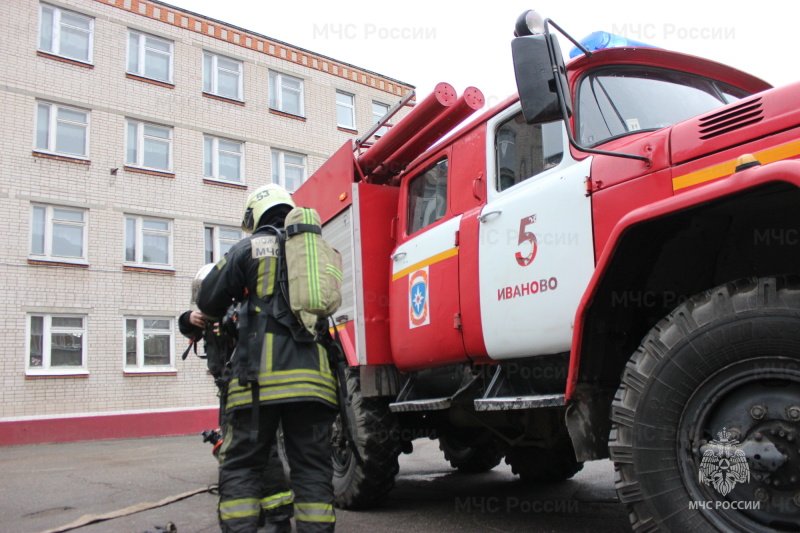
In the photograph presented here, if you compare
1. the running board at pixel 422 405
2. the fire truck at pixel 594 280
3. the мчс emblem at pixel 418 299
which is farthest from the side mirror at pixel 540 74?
the running board at pixel 422 405

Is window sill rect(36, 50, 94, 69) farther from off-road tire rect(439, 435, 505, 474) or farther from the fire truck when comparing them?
off-road tire rect(439, 435, 505, 474)

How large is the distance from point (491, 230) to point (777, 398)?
5.99ft

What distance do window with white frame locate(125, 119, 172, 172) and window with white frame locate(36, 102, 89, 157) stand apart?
1.05m

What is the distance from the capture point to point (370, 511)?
4.89 metres

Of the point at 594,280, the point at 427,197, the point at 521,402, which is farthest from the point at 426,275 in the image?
the point at 594,280

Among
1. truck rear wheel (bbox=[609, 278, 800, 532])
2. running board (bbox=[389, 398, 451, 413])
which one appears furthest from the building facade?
truck rear wheel (bbox=[609, 278, 800, 532])

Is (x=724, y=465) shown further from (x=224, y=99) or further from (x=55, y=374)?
(x=224, y=99)

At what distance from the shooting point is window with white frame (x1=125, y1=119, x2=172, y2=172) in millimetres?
17703

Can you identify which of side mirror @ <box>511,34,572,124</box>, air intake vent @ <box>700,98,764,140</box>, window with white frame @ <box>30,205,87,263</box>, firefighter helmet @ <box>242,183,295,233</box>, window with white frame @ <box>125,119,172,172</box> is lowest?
air intake vent @ <box>700,98,764,140</box>

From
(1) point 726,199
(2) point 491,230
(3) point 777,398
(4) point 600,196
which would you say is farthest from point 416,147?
(3) point 777,398

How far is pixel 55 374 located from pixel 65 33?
867cm

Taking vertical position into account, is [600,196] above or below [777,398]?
above

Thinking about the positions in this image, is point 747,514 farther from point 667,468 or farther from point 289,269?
point 289,269

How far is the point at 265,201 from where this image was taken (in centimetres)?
393
